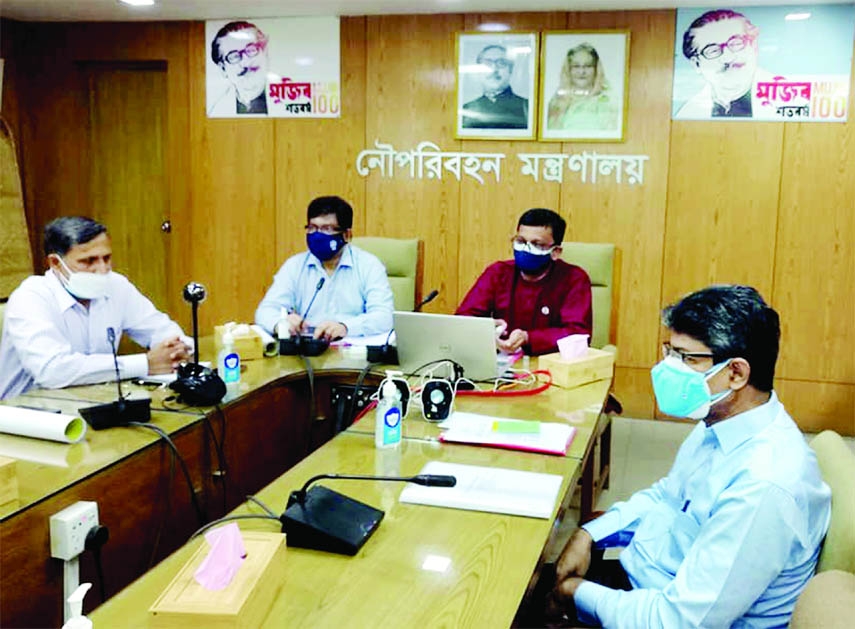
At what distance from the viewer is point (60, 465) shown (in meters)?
1.70

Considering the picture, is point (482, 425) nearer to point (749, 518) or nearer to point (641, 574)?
point (641, 574)

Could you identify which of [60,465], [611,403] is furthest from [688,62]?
[60,465]

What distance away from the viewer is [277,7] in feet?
15.3

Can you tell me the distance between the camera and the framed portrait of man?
4.60m

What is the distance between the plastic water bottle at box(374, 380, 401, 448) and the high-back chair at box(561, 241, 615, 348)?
172 cm

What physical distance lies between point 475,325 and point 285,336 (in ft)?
2.75

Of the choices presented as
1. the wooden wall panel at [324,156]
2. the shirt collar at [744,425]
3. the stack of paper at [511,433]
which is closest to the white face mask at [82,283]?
the stack of paper at [511,433]

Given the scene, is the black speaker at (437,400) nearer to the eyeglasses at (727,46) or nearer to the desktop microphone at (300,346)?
the desktop microphone at (300,346)

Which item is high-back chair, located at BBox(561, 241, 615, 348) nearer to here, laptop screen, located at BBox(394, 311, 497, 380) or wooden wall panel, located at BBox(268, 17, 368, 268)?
laptop screen, located at BBox(394, 311, 497, 380)

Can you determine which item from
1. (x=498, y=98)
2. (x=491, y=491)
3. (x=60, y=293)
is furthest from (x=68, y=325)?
(x=498, y=98)

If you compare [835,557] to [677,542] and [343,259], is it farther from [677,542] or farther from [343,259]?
[343,259]

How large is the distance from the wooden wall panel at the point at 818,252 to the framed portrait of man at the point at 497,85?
1432 millimetres

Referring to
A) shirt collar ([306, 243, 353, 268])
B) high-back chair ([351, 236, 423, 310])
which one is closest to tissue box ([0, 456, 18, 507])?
shirt collar ([306, 243, 353, 268])

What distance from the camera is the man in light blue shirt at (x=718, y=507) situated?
1282 millimetres
